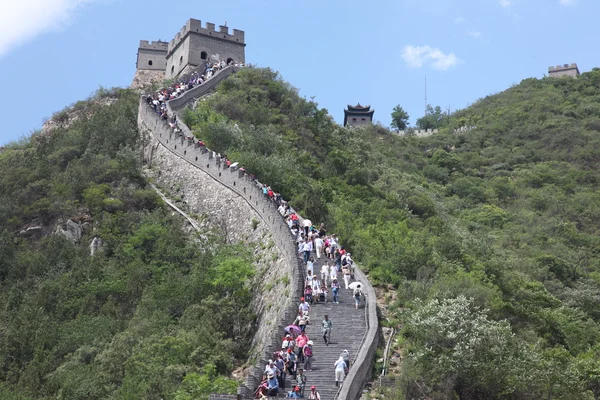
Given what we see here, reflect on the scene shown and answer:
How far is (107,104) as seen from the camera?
5228cm

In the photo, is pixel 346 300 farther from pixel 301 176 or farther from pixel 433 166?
pixel 433 166

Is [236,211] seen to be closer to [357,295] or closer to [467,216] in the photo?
[357,295]

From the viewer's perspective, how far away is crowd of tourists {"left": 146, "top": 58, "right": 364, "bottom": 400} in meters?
17.7

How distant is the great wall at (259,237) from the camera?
1883 cm

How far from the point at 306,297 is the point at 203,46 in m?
37.9

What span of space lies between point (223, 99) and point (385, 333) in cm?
2724

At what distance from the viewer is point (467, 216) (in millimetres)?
51656

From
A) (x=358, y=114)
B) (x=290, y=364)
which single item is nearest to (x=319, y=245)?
(x=290, y=364)

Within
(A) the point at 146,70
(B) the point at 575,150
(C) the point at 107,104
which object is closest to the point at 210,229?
(C) the point at 107,104

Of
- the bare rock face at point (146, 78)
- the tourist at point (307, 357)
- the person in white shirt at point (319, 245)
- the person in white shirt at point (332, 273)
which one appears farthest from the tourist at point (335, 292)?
the bare rock face at point (146, 78)

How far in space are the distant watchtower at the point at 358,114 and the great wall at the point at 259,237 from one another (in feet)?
124

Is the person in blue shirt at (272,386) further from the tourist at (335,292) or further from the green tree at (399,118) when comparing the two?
the green tree at (399,118)

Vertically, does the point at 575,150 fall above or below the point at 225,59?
below

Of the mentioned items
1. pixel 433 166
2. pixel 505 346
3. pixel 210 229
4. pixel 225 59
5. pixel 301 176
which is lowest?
pixel 505 346
